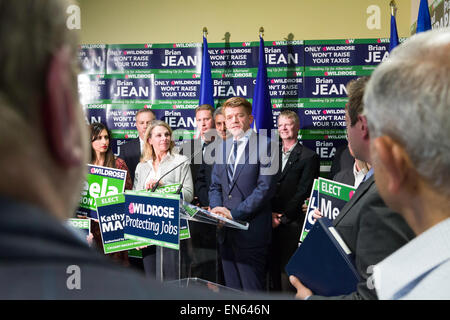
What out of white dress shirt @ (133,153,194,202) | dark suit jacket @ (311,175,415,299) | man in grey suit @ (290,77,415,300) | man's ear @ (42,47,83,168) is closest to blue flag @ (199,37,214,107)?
white dress shirt @ (133,153,194,202)

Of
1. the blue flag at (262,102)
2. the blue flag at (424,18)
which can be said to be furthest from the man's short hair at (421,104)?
the blue flag at (262,102)

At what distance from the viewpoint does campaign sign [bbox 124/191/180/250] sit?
2.65 metres

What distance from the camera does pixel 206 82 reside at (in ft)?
20.2

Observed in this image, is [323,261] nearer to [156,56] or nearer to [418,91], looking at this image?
[418,91]

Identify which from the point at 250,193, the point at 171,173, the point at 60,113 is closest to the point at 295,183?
the point at 250,193

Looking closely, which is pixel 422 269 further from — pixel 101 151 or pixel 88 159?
pixel 101 151

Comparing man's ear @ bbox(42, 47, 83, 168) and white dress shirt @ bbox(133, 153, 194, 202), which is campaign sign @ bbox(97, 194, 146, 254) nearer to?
white dress shirt @ bbox(133, 153, 194, 202)

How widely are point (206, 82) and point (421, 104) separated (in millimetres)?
5492

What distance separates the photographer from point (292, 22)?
6.55 metres

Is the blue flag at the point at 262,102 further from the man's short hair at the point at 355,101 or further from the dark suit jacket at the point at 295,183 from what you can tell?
the man's short hair at the point at 355,101

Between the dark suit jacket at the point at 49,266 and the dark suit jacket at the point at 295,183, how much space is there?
4.28 metres

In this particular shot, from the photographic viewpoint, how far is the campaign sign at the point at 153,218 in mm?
2648

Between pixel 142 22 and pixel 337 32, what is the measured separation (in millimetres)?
2876

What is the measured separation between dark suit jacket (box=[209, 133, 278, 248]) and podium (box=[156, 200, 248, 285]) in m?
0.78
